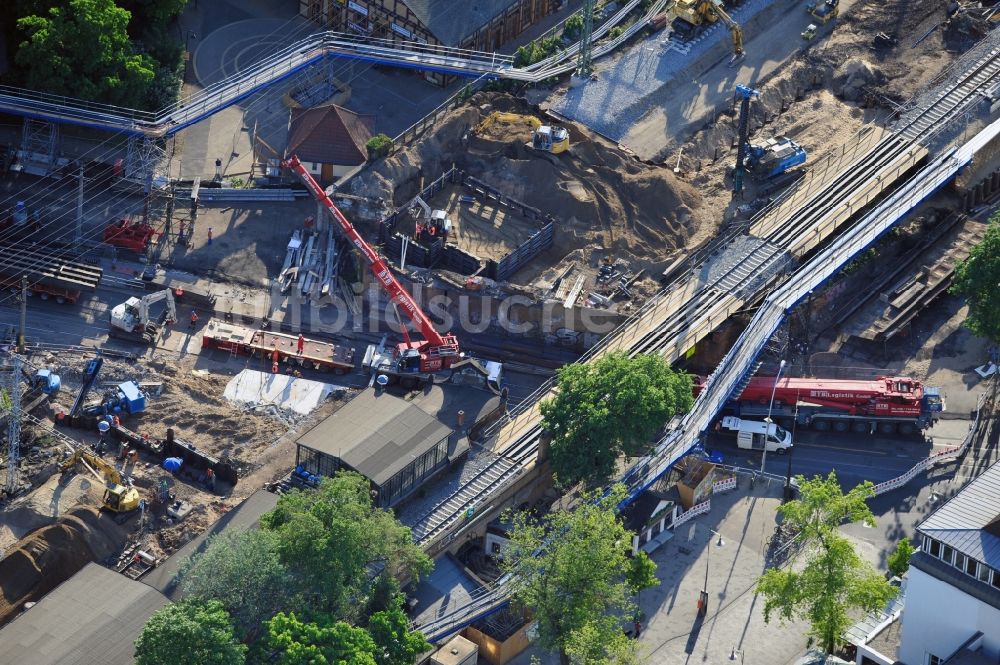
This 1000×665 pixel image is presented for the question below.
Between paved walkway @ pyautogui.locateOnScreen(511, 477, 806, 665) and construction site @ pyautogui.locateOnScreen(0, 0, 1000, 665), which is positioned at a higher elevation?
construction site @ pyautogui.locateOnScreen(0, 0, 1000, 665)

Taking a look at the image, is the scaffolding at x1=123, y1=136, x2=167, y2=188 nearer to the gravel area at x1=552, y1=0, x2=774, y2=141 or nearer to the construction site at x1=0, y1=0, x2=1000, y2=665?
the construction site at x1=0, y1=0, x2=1000, y2=665

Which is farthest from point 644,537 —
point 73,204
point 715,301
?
point 73,204

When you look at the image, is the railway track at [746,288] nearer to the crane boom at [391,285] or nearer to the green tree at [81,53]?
the crane boom at [391,285]

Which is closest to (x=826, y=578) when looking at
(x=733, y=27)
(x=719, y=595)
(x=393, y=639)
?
(x=719, y=595)

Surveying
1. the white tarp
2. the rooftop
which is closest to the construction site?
the white tarp

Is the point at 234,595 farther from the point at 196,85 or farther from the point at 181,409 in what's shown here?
the point at 196,85

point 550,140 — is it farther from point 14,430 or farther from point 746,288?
point 14,430
